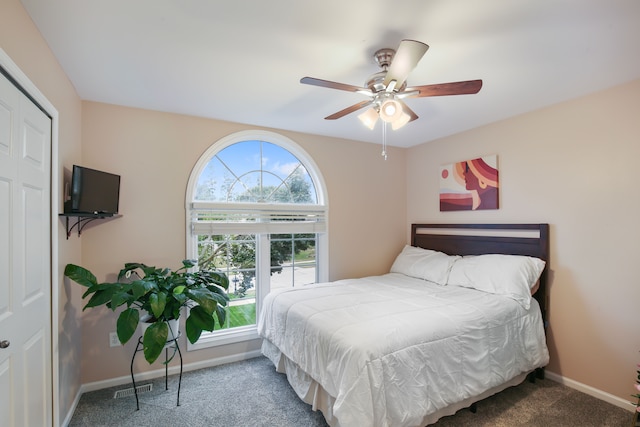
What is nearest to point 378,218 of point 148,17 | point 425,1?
point 425,1

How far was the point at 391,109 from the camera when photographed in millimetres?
1806

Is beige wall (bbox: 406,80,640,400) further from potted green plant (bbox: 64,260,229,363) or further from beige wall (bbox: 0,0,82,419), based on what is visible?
beige wall (bbox: 0,0,82,419)

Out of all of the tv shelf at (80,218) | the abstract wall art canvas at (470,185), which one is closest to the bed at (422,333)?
the abstract wall art canvas at (470,185)

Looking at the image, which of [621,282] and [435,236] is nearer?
[621,282]

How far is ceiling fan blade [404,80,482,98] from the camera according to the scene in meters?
1.63

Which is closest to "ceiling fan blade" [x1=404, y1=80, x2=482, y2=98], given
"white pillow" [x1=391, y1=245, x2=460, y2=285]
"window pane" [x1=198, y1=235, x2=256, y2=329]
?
"white pillow" [x1=391, y1=245, x2=460, y2=285]

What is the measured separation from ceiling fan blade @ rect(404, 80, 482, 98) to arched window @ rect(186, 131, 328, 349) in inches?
72.3

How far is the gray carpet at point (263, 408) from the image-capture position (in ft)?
6.84

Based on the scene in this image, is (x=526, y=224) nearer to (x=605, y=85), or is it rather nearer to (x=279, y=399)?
(x=605, y=85)

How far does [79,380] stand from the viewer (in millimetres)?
2393

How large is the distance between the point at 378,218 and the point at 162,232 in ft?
8.14

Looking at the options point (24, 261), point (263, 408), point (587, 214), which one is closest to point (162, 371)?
point (263, 408)

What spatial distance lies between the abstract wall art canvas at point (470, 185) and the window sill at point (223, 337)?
→ 257 centimetres

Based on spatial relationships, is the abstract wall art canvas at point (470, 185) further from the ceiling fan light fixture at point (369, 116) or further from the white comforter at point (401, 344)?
the ceiling fan light fixture at point (369, 116)
